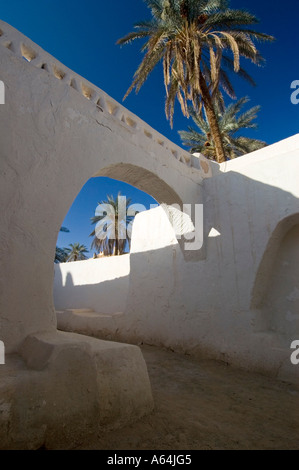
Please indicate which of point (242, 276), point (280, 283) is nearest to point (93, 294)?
point (242, 276)

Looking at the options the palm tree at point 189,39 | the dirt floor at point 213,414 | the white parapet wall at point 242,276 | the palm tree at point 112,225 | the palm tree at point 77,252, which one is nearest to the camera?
the dirt floor at point 213,414

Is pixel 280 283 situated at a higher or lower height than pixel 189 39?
lower

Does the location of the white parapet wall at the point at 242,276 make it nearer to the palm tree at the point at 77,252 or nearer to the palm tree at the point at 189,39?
the palm tree at the point at 189,39

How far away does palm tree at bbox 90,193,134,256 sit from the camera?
1886 cm

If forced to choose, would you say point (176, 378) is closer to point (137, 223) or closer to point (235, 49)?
point (137, 223)

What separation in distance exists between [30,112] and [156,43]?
7.54 m

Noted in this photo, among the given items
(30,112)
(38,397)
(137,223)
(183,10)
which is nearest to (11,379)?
→ (38,397)

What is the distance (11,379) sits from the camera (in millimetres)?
1869

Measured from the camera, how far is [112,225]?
1966cm

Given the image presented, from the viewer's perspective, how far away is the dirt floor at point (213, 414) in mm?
2234

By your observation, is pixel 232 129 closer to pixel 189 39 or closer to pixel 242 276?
pixel 189 39

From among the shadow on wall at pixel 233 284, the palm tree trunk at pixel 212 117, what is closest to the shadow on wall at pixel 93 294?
the shadow on wall at pixel 233 284

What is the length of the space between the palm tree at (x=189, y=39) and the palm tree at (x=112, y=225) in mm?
10819

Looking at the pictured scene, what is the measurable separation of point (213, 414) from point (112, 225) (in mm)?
17330
